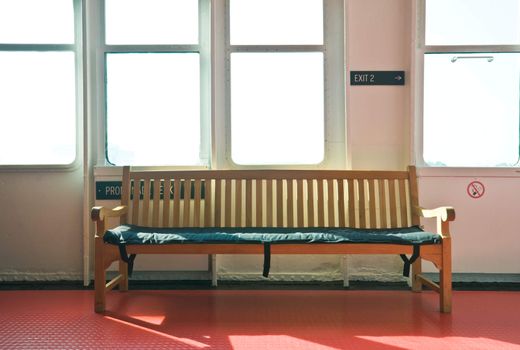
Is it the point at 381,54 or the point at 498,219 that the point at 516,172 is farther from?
the point at 381,54

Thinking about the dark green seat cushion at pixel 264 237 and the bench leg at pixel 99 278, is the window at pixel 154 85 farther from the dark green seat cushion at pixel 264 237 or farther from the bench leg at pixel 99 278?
the bench leg at pixel 99 278

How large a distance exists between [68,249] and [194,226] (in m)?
1.10

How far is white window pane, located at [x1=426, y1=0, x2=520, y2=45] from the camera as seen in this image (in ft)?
11.3

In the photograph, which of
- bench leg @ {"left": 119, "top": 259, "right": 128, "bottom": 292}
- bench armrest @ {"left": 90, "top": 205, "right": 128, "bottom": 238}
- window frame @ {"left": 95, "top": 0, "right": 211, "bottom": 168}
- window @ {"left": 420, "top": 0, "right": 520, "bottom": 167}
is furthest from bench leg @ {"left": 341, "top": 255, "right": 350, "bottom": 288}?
bench armrest @ {"left": 90, "top": 205, "right": 128, "bottom": 238}

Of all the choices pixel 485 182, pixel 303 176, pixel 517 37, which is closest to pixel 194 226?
pixel 303 176

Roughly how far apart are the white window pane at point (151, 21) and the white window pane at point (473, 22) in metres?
1.89

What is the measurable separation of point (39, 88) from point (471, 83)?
3.45 m

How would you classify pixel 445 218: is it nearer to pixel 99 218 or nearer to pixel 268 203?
pixel 268 203

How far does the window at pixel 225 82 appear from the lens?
11.5ft

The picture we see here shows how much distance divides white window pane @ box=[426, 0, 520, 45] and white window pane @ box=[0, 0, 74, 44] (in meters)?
2.89

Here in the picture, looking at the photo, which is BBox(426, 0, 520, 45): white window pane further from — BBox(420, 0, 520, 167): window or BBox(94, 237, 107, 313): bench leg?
BBox(94, 237, 107, 313): bench leg

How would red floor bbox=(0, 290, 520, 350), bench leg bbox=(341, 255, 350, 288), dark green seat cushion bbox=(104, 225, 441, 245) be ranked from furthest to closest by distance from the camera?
bench leg bbox=(341, 255, 350, 288), dark green seat cushion bbox=(104, 225, 441, 245), red floor bbox=(0, 290, 520, 350)

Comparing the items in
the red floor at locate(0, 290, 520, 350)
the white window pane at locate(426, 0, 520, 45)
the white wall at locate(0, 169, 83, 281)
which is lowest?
the red floor at locate(0, 290, 520, 350)

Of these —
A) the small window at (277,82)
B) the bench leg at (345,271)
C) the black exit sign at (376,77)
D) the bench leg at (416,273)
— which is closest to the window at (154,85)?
the small window at (277,82)
